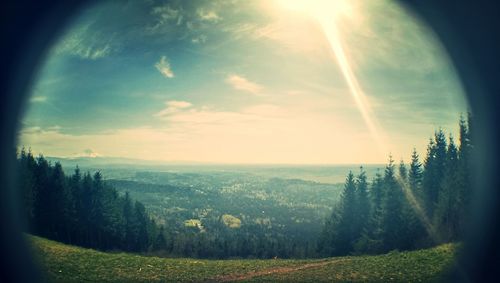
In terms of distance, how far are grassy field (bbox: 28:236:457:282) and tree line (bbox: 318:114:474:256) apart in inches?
410

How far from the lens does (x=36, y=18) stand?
19.9 meters

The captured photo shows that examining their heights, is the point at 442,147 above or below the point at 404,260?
above

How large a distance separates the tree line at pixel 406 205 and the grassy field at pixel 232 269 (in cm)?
1042

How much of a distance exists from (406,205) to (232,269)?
935 inches

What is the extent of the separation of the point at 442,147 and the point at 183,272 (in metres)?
40.1

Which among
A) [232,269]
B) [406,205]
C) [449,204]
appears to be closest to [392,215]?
[406,205]

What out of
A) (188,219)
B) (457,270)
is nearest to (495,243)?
(457,270)

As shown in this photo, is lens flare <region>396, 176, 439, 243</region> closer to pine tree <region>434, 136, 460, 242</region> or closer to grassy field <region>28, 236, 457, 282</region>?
pine tree <region>434, 136, 460, 242</region>

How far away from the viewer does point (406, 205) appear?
41.8 meters

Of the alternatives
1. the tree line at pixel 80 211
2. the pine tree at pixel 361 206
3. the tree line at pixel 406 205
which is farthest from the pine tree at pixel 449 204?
the tree line at pixel 80 211

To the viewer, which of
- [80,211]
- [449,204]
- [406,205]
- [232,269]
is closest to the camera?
[232,269]

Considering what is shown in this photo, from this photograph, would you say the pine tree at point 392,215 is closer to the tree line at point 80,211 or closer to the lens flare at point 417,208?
the lens flare at point 417,208

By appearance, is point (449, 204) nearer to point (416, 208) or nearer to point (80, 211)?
point (416, 208)

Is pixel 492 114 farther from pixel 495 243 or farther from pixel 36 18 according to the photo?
pixel 36 18
